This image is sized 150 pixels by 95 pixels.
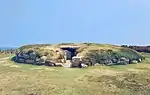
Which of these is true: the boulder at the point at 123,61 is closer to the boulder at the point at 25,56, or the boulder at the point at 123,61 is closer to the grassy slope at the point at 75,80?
the grassy slope at the point at 75,80

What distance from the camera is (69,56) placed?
8119 cm

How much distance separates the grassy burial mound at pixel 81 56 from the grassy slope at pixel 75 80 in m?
3.24

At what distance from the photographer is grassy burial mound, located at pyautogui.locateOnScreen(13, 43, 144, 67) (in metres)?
71.9

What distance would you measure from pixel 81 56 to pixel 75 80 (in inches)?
667

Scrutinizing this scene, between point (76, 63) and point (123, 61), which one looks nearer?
point (76, 63)

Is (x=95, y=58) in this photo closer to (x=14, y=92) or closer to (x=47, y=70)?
(x=47, y=70)

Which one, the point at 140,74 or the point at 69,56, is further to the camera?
the point at 69,56

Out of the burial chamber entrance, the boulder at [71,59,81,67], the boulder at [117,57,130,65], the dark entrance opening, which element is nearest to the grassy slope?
the boulder at [117,57,130,65]

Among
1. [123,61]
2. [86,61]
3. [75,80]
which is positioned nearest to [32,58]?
[86,61]

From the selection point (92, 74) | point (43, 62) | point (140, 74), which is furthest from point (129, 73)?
point (43, 62)

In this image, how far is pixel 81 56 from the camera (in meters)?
72.4

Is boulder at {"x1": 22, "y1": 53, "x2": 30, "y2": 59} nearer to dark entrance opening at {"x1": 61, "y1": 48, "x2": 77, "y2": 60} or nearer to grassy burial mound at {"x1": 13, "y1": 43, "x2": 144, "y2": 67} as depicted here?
grassy burial mound at {"x1": 13, "y1": 43, "x2": 144, "y2": 67}

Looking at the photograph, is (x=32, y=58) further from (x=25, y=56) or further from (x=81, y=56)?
(x=81, y=56)

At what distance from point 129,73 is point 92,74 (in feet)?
21.5
